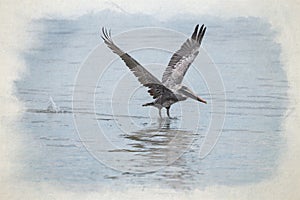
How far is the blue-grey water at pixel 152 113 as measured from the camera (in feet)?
7.60

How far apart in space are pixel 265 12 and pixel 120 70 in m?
0.64

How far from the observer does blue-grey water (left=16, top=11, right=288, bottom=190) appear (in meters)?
2.32

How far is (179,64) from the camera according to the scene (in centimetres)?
233

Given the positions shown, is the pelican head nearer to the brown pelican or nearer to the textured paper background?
the brown pelican

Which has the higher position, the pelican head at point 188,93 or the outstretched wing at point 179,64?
the outstretched wing at point 179,64

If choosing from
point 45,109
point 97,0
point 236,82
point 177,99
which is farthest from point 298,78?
point 45,109

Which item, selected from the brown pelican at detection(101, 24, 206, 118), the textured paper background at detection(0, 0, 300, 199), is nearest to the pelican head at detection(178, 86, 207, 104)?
the brown pelican at detection(101, 24, 206, 118)

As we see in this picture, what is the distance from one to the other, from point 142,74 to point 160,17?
0.24 metres

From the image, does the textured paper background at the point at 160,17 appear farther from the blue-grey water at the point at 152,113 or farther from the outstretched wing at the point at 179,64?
the outstretched wing at the point at 179,64

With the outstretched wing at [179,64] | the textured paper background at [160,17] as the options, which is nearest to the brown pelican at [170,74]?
the outstretched wing at [179,64]

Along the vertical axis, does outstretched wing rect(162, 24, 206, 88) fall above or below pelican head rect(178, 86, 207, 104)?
above

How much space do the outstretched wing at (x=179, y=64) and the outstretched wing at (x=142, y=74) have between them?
1.2 inches

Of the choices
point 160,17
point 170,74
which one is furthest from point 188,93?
point 160,17

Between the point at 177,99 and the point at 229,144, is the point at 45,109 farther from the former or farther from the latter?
the point at 229,144
